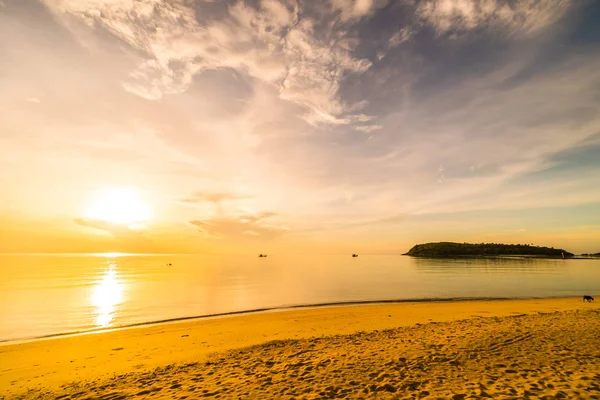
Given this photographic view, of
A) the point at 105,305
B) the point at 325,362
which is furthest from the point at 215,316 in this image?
the point at 325,362

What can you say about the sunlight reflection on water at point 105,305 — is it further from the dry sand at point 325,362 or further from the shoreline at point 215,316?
the dry sand at point 325,362

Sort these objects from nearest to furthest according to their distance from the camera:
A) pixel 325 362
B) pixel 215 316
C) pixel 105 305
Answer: pixel 325 362, pixel 215 316, pixel 105 305

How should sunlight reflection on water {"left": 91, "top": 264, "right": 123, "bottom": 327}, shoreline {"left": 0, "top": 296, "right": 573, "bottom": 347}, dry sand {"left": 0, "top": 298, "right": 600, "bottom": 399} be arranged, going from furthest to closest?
sunlight reflection on water {"left": 91, "top": 264, "right": 123, "bottom": 327} < shoreline {"left": 0, "top": 296, "right": 573, "bottom": 347} < dry sand {"left": 0, "top": 298, "right": 600, "bottom": 399}

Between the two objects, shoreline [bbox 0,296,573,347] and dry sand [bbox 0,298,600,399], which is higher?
dry sand [bbox 0,298,600,399]

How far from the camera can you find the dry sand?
10.1 metres

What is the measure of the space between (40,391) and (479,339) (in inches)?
805

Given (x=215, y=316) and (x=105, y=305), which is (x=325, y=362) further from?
(x=105, y=305)

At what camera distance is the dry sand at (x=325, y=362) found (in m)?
10.1

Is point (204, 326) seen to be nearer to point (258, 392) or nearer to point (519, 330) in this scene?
point (258, 392)

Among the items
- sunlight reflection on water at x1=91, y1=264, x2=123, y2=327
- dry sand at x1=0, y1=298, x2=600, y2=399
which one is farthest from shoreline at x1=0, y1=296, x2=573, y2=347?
sunlight reflection on water at x1=91, y1=264, x2=123, y2=327

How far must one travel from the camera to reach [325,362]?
42.2ft

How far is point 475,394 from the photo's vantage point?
9297 mm

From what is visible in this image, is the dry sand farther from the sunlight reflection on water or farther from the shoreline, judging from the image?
the sunlight reflection on water

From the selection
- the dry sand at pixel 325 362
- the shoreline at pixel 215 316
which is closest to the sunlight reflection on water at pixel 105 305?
the shoreline at pixel 215 316
